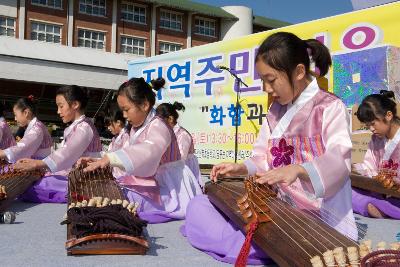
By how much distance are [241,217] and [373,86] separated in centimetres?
381

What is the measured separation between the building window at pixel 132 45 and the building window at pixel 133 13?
36.2 inches

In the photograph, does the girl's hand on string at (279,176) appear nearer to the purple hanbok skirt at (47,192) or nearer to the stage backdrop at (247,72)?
the purple hanbok skirt at (47,192)

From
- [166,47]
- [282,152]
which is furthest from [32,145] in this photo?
[166,47]

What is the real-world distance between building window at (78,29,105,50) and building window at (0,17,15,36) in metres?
3.05

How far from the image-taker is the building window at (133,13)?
22484 mm

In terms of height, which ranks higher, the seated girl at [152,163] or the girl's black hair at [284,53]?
the girl's black hair at [284,53]

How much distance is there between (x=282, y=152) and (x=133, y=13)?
70.6 ft

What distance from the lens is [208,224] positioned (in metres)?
2.50

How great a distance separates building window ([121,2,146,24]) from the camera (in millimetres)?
22484

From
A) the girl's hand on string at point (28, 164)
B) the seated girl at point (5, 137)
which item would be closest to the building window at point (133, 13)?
the seated girl at point (5, 137)

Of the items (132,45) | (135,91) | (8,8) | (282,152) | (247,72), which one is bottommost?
(282,152)

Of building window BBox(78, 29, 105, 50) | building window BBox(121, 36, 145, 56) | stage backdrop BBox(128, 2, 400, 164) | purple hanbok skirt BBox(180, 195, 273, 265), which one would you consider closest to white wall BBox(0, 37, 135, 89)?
stage backdrop BBox(128, 2, 400, 164)

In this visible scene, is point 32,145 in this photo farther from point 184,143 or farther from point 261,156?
point 261,156

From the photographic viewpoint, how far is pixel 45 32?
66.5 feet
